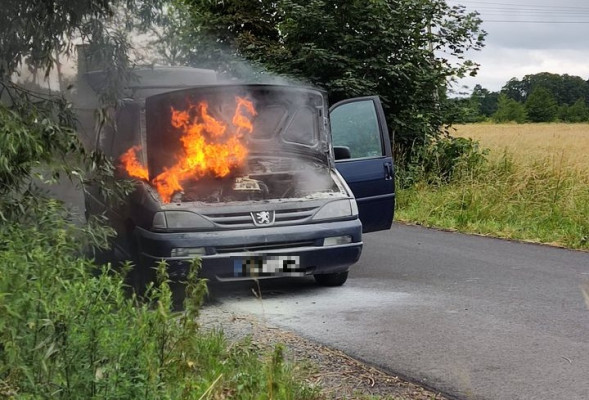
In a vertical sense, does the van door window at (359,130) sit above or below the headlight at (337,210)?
above

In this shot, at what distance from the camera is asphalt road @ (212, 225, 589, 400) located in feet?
15.0

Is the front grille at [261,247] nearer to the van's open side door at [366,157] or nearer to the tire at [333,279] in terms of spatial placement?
the tire at [333,279]

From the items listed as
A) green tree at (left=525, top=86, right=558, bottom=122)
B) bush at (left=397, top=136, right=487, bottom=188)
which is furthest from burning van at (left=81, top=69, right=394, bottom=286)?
green tree at (left=525, top=86, right=558, bottom=122)

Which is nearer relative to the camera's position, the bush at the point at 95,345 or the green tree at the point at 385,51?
the bush at the point at 95,345

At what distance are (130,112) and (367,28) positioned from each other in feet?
29.2

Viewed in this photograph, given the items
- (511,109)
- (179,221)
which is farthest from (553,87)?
(179,221)

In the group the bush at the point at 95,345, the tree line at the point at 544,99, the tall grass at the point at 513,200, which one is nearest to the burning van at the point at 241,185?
the bush at the point at 95,345

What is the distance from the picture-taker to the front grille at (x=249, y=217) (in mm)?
6320

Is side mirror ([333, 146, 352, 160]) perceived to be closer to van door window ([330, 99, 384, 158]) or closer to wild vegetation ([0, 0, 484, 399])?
van door window ([330, 99, 384, 158])

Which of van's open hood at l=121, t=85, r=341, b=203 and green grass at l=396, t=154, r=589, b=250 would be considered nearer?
van's open hood at l=121, t=85, r=341, b=203

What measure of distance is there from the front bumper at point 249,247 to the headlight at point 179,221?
6 centimetres

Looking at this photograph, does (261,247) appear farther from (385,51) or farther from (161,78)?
(385,51)

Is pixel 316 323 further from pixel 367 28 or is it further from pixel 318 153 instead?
pixel 367 28

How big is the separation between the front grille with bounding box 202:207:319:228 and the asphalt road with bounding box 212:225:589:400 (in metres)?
0.73
